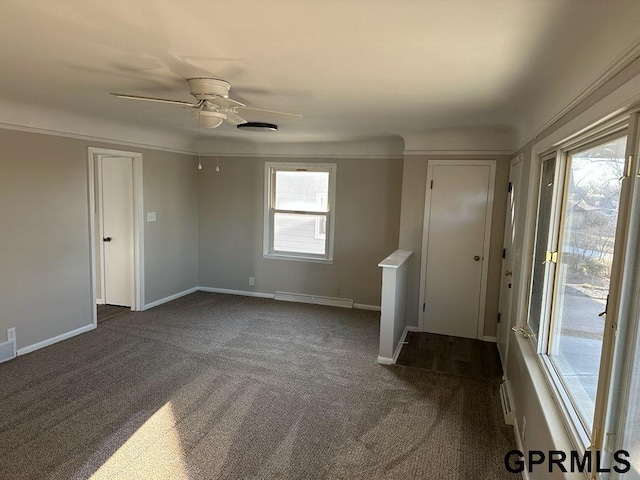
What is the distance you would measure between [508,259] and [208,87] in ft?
10.3

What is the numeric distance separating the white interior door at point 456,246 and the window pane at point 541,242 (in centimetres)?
171

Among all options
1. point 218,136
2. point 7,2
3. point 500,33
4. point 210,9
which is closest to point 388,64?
point 500,33

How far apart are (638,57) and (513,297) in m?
2.51

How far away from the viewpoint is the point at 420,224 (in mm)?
4762

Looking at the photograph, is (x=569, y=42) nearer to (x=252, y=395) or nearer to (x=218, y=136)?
(x=252, y=395)

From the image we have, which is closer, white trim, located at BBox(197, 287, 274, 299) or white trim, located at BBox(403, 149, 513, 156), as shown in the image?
white trim, located at BBox(403, 149, 513, 156)

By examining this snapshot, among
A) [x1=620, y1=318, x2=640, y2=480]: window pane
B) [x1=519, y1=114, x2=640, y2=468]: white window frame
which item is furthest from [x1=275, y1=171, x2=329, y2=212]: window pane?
[x1=620, y1=318, x2=640, y2=480]: window pane

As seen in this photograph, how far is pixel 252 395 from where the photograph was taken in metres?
3.21

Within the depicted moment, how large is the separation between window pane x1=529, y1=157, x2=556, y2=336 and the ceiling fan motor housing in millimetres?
2074

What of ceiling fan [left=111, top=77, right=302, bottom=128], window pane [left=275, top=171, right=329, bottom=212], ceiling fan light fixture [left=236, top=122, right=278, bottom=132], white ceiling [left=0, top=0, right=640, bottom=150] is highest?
ceiling fan light fixture [left=236, top=122, right=278, bottom=132]

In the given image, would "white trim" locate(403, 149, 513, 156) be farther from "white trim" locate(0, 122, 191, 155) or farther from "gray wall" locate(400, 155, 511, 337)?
"white trim" locate(0, 122, 191, 155)

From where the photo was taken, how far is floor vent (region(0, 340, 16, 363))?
368 cm

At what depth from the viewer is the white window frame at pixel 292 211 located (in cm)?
564

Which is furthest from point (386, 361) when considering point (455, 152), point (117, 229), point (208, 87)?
point (117, 229)
